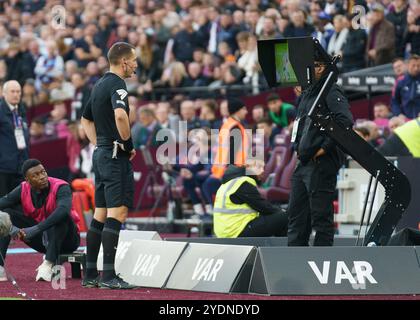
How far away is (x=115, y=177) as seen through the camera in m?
10.1

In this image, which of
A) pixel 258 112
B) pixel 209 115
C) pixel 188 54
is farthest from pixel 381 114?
pixel 188 54

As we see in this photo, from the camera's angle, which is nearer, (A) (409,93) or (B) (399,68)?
(A) (409,93)

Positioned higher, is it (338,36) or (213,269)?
(338,36)

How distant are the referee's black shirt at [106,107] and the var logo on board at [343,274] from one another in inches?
84.8

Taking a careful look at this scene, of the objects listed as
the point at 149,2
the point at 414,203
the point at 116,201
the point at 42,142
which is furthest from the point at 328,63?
the point at 149,2

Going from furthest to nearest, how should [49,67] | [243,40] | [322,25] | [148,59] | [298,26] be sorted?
[49,67] → [148,59] → [243,40] → [298,26] → [322,25]

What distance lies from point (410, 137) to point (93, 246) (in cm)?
502

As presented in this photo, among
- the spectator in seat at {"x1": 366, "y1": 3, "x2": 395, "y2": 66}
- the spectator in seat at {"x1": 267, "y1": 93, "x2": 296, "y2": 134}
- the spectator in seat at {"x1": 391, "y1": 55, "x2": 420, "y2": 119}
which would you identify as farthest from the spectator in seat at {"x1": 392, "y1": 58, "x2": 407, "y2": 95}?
the spectator in seat at {"x1": 267, "y1": 93, "x2": 296, "y2": 134}

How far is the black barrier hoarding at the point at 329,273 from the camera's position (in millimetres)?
9438

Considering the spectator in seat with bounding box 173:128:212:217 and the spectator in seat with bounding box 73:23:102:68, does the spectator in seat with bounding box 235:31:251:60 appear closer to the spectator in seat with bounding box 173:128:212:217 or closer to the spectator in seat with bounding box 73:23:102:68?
the spectator in seat with bounding box 173:128:212:217

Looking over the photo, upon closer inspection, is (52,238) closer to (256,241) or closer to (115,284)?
(115,284)

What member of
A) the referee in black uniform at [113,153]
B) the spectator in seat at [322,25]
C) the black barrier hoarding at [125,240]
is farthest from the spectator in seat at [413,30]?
the referee in black uniform at [113,153]

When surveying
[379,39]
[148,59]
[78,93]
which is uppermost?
[379,39]

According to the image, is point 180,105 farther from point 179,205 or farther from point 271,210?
point 271,210
